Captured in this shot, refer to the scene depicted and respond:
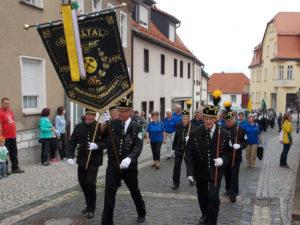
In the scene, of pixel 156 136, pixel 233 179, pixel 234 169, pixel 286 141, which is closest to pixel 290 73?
pixel 286 141

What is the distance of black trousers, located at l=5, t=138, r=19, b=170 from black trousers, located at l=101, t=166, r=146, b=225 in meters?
4.87

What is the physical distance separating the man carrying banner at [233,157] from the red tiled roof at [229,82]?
215ft

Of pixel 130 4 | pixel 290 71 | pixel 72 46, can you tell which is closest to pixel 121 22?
pixel 130 4

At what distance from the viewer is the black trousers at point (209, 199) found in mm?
5609

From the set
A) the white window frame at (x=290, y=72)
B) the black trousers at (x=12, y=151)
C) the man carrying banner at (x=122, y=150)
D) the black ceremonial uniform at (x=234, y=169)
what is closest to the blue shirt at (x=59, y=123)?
the black trousers at (x=12, y=151)

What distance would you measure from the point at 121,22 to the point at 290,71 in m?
38.8

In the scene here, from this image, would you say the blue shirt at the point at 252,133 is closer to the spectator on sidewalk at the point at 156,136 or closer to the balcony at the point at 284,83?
the spectator on sidewalk at the point at 156,136

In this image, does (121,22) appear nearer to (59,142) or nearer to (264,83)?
(59,142)

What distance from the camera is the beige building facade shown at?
51.5 m

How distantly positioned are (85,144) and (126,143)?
889 millimetres

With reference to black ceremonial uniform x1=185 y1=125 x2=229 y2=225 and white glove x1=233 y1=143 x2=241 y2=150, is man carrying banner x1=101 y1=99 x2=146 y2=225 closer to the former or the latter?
black ceremonial uniform x1=185 y1=125 x2=229 y2=225

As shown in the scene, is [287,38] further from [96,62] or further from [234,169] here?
[96,62]

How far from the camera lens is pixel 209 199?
5664 mm

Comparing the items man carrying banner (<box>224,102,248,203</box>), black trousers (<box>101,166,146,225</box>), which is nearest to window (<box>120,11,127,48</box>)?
man carrying banner (<box>224,102,248,203</box>)
